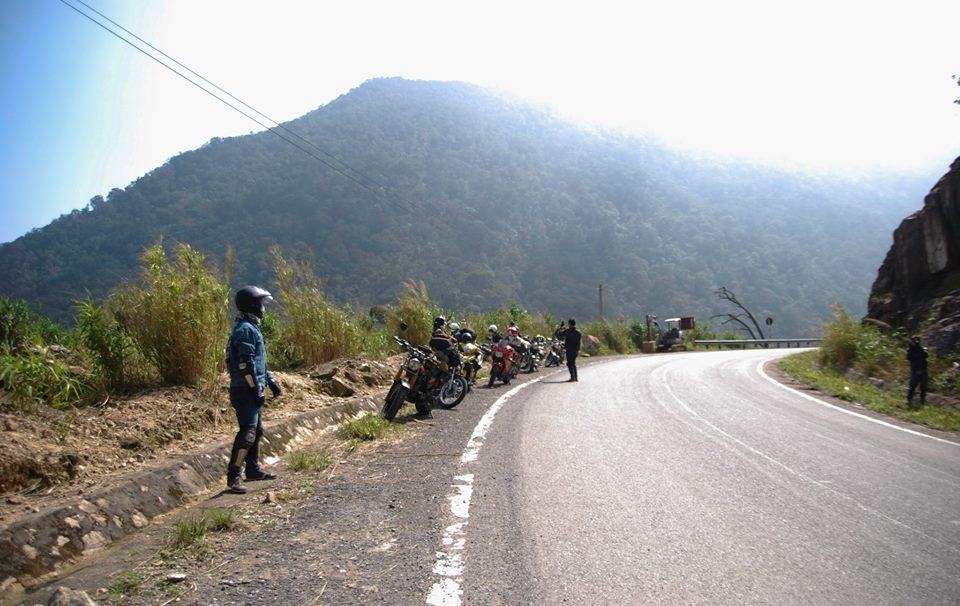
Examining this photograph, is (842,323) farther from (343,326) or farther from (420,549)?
(420,549)

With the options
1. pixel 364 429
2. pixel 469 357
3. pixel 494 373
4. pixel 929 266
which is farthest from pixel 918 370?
pixel 364 429

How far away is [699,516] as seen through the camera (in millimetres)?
4516

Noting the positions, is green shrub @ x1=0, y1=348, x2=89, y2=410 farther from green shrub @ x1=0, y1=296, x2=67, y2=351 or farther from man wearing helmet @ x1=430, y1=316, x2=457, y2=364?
man wearing helmet @ x1=430, y1=316, x2=457, y2=364

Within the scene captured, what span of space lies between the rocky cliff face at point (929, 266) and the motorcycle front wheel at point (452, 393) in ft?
45.1

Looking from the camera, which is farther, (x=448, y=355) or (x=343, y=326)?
(x=343, y=326)

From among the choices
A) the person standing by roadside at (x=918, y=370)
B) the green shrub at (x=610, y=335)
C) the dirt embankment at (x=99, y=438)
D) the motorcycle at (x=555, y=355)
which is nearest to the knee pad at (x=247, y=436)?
the dirt embankment at (x=99, y=438)

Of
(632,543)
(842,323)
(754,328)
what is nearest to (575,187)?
(754,328)

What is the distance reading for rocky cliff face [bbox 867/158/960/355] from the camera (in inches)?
688

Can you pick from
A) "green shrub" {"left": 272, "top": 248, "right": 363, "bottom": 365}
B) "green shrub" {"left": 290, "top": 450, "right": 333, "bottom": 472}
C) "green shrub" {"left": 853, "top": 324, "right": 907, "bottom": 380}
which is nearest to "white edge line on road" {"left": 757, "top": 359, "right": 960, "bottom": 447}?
"green shrub" {"left": 853, "top": 324, "right": 907, "bottom": 380}

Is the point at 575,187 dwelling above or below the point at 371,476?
above

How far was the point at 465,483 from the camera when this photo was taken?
17.8 feet

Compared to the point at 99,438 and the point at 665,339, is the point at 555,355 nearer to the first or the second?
the point at 99,438

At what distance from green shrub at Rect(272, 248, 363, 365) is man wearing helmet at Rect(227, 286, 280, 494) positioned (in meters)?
5.17

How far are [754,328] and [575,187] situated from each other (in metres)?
41.9
